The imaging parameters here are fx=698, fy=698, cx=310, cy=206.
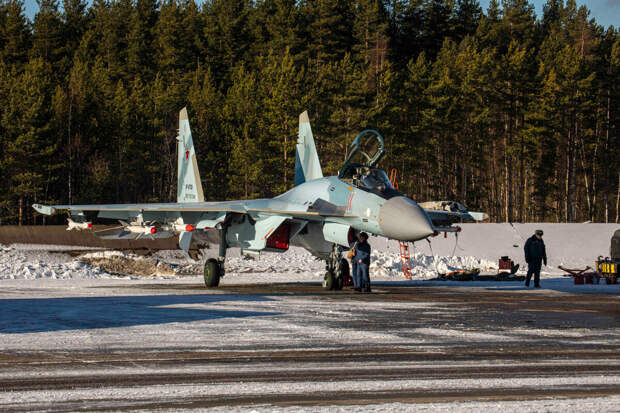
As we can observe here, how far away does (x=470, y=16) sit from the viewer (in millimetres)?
101625

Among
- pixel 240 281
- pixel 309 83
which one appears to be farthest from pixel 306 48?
pixel 240 281

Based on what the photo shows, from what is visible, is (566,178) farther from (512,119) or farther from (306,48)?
(306,48)

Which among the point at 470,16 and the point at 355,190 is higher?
the point at 470,16

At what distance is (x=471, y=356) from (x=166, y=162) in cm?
6250

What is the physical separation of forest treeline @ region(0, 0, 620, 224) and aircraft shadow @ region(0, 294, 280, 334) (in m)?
41.0

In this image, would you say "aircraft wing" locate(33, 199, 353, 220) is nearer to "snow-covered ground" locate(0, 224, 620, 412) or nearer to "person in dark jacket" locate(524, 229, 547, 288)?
"snow-covered ground" locate(0, 224, 620, 412)

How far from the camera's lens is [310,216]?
18.3 m

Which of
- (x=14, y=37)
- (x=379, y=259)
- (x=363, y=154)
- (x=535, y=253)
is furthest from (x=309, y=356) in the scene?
(x=14, y=37)

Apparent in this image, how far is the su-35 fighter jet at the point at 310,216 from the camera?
1642cm

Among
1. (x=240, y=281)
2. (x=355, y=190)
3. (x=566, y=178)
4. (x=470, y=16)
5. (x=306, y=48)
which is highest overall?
(x=470, y=16)

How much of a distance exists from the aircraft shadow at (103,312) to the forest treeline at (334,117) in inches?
1615

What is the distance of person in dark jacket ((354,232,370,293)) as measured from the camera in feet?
56.9

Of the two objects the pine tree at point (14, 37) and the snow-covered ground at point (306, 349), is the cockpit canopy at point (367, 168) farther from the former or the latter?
the pine tree at point (14, 37)

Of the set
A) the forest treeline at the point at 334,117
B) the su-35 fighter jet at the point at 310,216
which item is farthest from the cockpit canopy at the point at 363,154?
the forest treeline at the point at 334,117
